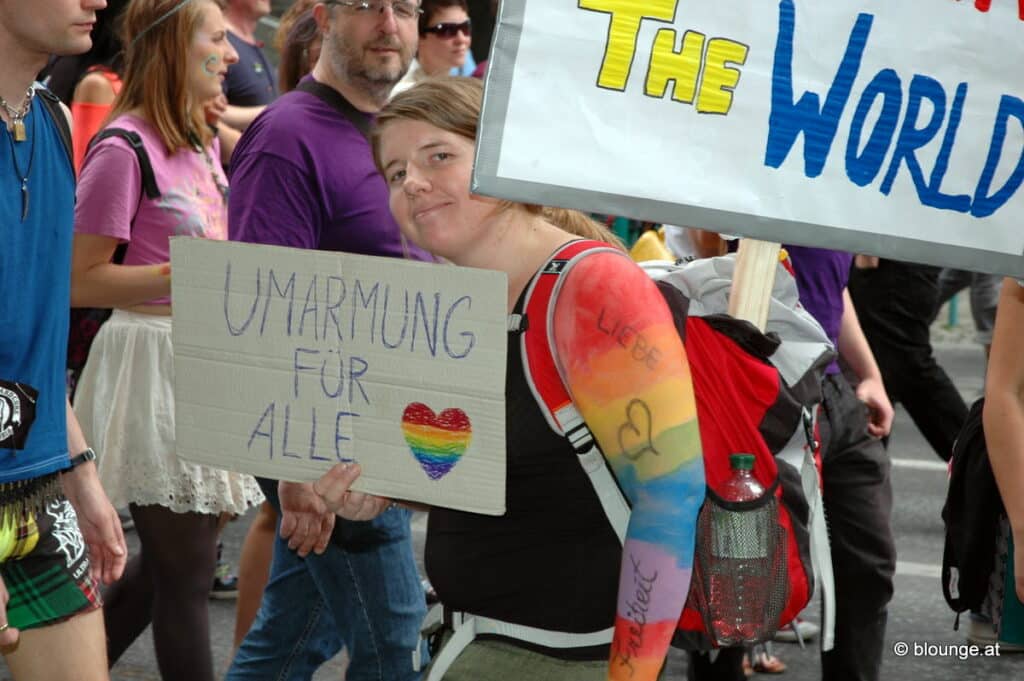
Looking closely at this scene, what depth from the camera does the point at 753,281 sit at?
2.57 m

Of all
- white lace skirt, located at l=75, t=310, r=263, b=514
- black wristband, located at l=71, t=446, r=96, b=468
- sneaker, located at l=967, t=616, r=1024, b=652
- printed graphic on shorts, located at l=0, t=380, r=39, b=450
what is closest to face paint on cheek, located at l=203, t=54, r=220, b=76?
white lace skirt, located at l=75, t=310, r=263, b=514

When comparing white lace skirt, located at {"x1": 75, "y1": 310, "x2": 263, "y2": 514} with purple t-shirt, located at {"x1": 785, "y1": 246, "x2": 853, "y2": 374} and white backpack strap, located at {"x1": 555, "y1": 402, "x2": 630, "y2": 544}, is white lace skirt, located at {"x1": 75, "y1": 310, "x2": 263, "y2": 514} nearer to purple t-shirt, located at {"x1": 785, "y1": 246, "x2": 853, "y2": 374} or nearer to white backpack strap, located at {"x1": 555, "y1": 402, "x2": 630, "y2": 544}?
purple t-shirt, located at {"x1": 785, "y1": 246, "x2": 853, "y2": 374}

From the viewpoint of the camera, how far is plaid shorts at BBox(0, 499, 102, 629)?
8.95 ft

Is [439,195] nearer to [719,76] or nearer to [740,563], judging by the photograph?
[719,76]

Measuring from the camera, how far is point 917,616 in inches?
219

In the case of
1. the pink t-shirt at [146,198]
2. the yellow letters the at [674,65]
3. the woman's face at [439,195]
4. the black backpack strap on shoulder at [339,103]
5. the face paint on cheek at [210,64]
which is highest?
the yellow letters the at [674,65]

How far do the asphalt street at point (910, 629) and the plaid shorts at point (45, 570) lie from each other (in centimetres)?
202

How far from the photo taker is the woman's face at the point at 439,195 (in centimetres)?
249

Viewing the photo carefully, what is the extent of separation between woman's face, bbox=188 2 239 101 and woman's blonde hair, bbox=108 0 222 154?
0.09ft

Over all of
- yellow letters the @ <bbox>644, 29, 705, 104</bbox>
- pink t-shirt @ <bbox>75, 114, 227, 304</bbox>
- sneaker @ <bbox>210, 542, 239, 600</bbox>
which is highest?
yellow letters the @ <bbox>644, 29, 705, 104</bbox>

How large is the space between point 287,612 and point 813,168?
1.92 metres

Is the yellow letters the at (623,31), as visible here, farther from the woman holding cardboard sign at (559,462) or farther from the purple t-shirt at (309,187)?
the purple t-shirt at (309,187)

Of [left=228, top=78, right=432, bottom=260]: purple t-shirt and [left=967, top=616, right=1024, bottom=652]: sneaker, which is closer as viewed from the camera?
[left=228, top=78, right=432, bottom=260]: purple t-shirt

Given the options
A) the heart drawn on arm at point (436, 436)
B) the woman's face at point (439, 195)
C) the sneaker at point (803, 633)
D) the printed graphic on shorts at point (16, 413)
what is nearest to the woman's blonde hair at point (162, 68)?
the printed graphic on shorts at point (16, 413)
